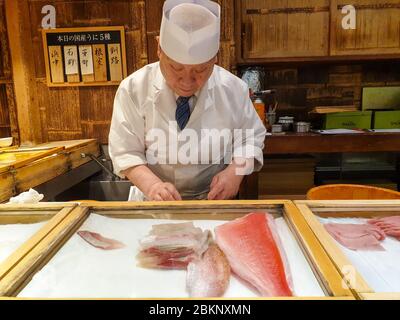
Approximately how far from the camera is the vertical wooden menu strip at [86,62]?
3.79m

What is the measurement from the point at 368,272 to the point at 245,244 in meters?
0.32

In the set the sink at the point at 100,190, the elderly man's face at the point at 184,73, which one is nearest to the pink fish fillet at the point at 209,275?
the elderly man's face at the point at 184,73

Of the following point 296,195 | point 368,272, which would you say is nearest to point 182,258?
point 368,272

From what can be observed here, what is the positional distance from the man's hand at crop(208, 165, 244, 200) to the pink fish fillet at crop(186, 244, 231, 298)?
61 cm

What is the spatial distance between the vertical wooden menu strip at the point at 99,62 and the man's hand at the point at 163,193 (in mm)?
2704

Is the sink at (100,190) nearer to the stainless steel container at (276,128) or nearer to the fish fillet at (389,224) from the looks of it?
the stainless steel container at (276,128)

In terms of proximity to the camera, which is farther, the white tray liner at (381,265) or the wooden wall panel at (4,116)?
the wooden wall panel at (4,116)

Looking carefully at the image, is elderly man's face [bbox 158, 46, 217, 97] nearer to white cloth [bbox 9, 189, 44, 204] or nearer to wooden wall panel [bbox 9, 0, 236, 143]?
white cloth [bbox 9, 189, 44, 204]

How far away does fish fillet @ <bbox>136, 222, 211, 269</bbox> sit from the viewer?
3.12 ft

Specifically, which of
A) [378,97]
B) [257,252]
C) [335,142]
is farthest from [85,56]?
[378,97]

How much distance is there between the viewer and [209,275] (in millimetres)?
858

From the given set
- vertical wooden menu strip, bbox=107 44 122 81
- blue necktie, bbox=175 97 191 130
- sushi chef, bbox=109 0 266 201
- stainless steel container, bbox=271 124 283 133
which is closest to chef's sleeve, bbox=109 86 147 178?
sushi chef, bbox=109 0 266 201
